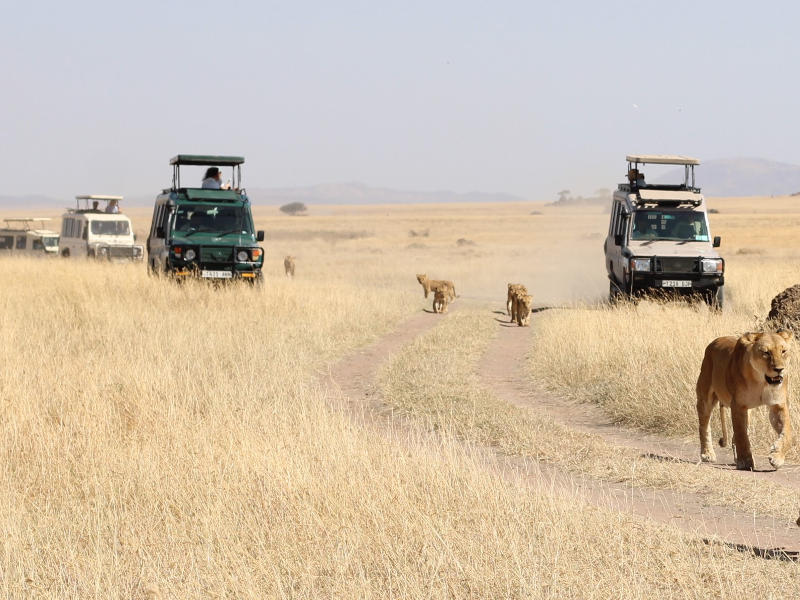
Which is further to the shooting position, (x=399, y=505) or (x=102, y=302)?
(x=102, y=302)

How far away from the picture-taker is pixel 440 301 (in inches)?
858

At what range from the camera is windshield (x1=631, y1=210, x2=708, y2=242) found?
1967cm

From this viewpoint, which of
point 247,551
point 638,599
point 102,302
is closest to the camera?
point 638,599

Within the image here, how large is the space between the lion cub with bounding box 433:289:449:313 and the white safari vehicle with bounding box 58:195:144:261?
11759mm

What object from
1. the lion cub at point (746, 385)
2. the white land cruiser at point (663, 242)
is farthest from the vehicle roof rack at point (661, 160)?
the lion cub at point (746, 385)

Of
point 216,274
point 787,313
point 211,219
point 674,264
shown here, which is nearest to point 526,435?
point 787,313

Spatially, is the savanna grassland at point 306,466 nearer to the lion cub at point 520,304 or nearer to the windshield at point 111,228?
the lion cub at point 520,304

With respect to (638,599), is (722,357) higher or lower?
higher

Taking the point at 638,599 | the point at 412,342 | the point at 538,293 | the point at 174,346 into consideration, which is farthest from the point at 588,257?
the point at 638,599

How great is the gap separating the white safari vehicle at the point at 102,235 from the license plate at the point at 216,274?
34.3 ft

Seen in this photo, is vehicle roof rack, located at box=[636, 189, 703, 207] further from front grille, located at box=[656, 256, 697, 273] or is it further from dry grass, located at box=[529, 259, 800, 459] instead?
dry grass, located at box=[529, 259, 800, 459]

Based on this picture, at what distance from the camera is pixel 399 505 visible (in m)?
6.16

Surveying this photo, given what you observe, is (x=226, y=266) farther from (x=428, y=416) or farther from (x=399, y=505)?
(x=399, y=505)

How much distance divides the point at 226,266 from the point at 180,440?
1294 centimetres
